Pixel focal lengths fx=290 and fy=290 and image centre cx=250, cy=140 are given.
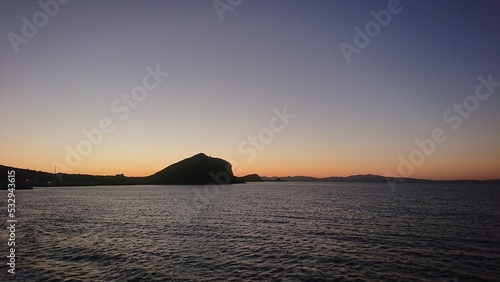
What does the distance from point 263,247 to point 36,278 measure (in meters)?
25.6

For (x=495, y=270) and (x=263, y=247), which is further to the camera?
(x=263, y=247)

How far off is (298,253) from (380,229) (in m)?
24.5

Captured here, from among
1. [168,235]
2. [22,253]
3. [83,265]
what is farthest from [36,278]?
[168,235]

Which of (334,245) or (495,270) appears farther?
(334,245)

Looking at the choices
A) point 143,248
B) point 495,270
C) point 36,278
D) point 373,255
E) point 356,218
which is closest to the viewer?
point 36,278

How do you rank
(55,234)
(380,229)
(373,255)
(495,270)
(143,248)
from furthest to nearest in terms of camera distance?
(380,229) < (55,234) < (143,248) < (373,255) < (495,270)

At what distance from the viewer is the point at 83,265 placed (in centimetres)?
3148

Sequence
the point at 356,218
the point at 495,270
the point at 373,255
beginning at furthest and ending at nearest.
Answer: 1. the point at 356,218
2. the point at 373,255
3. the point at 495,270

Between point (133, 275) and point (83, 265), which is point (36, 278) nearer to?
point (83, 265)

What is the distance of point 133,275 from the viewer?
94.4 ft

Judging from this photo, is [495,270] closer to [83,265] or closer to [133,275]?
[133,275]

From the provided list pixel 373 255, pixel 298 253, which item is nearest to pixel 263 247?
pixel 298 253

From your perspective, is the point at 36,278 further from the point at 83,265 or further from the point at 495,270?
the point at 495,270

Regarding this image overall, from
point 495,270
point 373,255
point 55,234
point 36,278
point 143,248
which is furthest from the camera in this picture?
point 55,234
